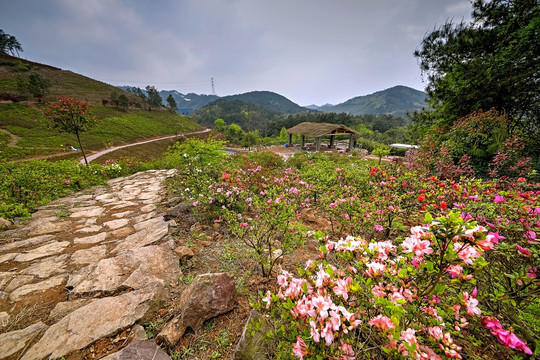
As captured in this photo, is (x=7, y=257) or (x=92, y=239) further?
(x=92, y=239)

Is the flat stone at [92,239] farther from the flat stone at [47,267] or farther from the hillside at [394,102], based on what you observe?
the hillside at [394,102]

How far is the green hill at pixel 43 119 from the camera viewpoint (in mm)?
16719

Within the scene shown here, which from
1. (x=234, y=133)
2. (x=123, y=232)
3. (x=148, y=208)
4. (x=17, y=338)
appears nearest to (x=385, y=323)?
(x=17, y=338)

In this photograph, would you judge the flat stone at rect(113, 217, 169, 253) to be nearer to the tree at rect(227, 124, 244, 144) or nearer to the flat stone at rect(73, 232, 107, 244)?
the flat stone at rect(73, 232, 107, 244)

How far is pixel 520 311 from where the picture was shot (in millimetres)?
1288

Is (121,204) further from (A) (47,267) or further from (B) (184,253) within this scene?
(B) (184,253)

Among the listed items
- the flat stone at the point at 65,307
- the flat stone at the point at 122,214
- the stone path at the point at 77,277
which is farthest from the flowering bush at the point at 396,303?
the flat stone at the point at 122,214

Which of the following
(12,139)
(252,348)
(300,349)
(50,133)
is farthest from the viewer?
(50,133)

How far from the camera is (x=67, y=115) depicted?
7.62 metres

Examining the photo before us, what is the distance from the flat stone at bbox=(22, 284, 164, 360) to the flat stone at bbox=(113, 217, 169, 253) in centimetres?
103

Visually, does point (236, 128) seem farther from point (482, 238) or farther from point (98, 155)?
point (482, 238)

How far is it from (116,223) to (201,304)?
2.96 m

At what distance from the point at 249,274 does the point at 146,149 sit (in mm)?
27176

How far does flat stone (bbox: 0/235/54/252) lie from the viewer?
2.81 m
